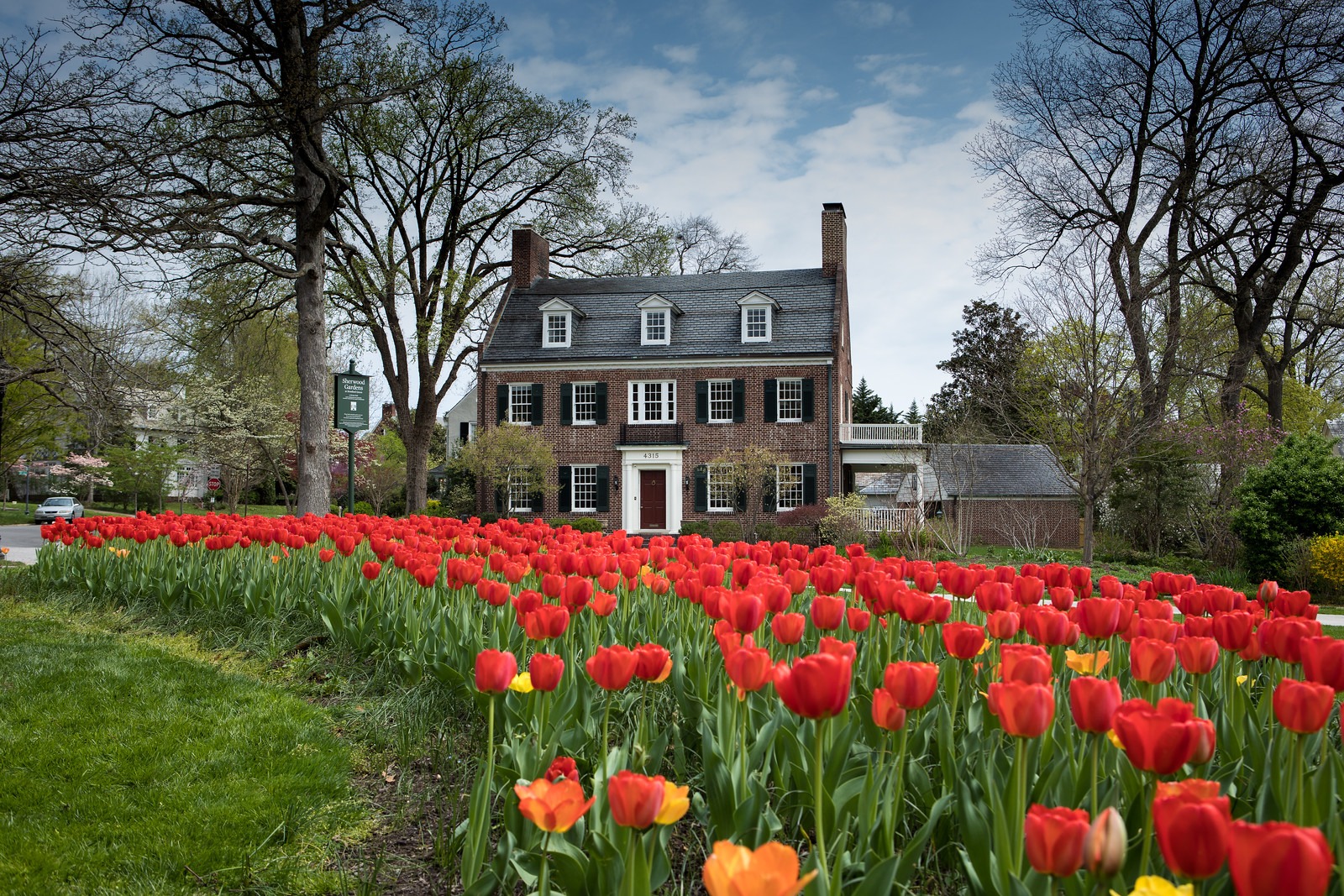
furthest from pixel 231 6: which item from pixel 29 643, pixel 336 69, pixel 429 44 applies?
pixel 29 643

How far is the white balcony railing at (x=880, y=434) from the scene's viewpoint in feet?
85.5

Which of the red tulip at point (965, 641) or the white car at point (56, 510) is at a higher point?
the red tulip at point (965, 641)

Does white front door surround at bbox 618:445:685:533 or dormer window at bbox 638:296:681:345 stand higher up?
dormer window at bbox 638:296:681:345

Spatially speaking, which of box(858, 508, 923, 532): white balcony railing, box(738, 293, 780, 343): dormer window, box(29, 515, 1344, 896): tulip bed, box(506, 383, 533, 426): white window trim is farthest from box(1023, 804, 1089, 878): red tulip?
box(506, 383, 533, 426): white window trim

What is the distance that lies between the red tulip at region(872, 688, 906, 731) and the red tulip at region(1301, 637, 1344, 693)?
0.94m

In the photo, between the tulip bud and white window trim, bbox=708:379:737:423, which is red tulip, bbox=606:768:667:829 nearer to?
the tulip bud

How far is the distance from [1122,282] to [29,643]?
66.9 ft

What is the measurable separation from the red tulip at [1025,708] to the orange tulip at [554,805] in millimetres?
792

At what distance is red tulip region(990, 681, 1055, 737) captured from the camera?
1.61m

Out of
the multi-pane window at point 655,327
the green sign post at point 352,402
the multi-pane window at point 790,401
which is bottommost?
the green sign post at point 352,402

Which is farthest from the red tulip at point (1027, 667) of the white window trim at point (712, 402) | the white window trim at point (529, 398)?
the white window trim at point (529, 398)

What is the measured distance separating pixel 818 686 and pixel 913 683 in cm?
37

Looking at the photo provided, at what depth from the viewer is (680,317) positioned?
28125 mm

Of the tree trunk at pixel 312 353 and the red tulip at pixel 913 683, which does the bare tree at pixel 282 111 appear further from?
the red tulip at pixel 913 683
